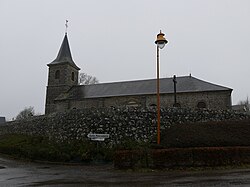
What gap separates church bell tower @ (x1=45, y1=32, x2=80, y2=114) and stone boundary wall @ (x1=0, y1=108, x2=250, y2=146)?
1978cm

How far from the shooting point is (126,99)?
1177 inches

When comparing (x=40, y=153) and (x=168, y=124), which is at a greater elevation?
(x=168, y=124)

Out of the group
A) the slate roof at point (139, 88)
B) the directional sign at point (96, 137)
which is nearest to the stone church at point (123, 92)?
the slate roof at point (139, 88)

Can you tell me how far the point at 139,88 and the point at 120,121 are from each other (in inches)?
608

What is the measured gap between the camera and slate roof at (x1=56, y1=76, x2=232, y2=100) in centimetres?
2797

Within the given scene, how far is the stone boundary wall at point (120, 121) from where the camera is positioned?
15.6 metres

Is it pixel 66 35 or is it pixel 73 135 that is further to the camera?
pixel 66 35

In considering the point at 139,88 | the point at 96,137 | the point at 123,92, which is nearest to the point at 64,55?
the point at 123,92

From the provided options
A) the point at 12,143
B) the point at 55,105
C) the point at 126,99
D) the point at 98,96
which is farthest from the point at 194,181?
the point at 55,105

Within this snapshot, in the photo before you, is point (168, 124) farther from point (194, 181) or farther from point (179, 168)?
point (194, 181)

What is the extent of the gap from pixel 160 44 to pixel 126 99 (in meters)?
18.2

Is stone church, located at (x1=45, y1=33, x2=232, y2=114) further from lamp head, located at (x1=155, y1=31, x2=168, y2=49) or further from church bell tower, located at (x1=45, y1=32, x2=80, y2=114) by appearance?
lamp head, located at (x1=155, y1=31, x2=168, y2=49)

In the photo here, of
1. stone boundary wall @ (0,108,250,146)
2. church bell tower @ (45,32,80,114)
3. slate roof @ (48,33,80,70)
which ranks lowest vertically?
stone boundary wall @ (0,108,250,146)

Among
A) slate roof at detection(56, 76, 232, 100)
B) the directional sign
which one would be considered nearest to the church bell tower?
slate roof at detection(56, 76, 232, 100)
